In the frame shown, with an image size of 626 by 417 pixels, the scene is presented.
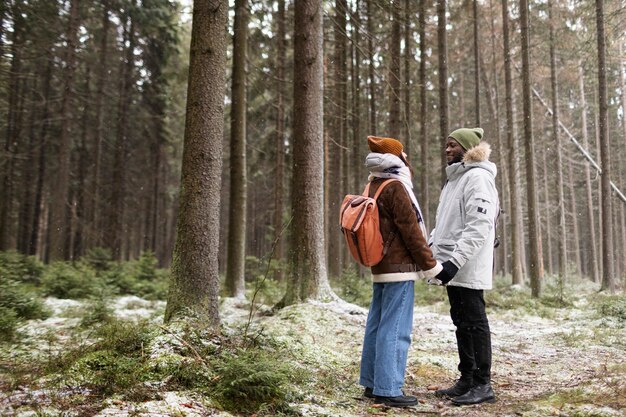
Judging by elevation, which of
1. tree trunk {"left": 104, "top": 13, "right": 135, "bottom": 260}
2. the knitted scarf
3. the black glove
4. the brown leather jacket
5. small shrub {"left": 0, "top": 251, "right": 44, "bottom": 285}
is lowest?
small shrub {"left": 0, "top": 251, "right": 44, "bottom": 285}

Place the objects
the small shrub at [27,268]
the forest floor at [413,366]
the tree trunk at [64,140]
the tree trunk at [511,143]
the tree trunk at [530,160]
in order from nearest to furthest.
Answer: the forest floor at [413,366], the small shrub at [27,268], the tree trunk at [530,160], the tree trunk at [511,143], the tree trunk at [64,140]

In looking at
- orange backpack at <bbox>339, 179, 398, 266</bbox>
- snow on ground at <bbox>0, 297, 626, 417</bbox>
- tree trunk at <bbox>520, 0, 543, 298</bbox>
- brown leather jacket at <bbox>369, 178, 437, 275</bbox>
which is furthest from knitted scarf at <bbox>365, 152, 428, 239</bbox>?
tree trunk at <bbox>520, 0, 543, 298</bbox>

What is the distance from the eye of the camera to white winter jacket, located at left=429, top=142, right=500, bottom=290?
435cm

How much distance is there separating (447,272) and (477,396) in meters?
1.22

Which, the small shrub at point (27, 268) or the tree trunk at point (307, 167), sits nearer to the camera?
the tree trunk at point (307, 167)

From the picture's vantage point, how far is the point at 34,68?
22328mm

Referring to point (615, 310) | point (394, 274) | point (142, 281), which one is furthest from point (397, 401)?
point (142, 281)

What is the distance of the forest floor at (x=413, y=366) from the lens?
3.44 m

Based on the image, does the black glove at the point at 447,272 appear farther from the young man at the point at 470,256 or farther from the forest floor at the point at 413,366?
the forest floor at the point at 413,366

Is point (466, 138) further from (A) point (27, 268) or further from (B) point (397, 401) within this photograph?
(A) point (27, 268)

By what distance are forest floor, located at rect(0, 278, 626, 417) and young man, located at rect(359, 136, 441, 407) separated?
247 mm

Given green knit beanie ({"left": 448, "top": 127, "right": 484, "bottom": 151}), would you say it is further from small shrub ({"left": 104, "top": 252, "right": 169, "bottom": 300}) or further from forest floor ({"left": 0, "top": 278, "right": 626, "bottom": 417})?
small shrub ({"left": 104, "top": 252, "right": 169, "bottom": 300})

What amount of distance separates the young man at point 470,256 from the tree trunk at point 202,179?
2513 millimetres

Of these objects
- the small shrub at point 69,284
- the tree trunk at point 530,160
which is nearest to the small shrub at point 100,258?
the small shrub at point 69,284
